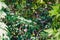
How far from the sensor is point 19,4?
607 centimetres

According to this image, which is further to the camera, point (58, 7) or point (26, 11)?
point (26, 11)

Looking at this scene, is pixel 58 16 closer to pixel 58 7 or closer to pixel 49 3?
pixel 58 7

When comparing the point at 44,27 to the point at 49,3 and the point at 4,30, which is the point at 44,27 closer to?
the point at 4,30

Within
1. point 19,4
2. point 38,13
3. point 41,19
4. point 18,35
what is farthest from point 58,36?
point 19,4

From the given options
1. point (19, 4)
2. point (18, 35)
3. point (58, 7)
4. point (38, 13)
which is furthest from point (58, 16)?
point (19, 4)

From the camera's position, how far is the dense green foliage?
417cm

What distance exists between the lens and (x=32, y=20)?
530 cm

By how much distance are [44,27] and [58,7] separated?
109cm

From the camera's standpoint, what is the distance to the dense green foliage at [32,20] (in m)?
4.17

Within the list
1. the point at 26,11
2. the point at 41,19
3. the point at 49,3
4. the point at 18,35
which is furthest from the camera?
the point at 49,3

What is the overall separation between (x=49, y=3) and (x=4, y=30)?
6.67 ft

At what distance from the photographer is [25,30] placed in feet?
16.1

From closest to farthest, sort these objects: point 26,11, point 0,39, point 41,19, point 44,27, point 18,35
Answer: point 0,39 < point 18,35 < point 44,27 < point 41,19 < point 26,11

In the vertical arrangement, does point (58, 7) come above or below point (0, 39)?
above
